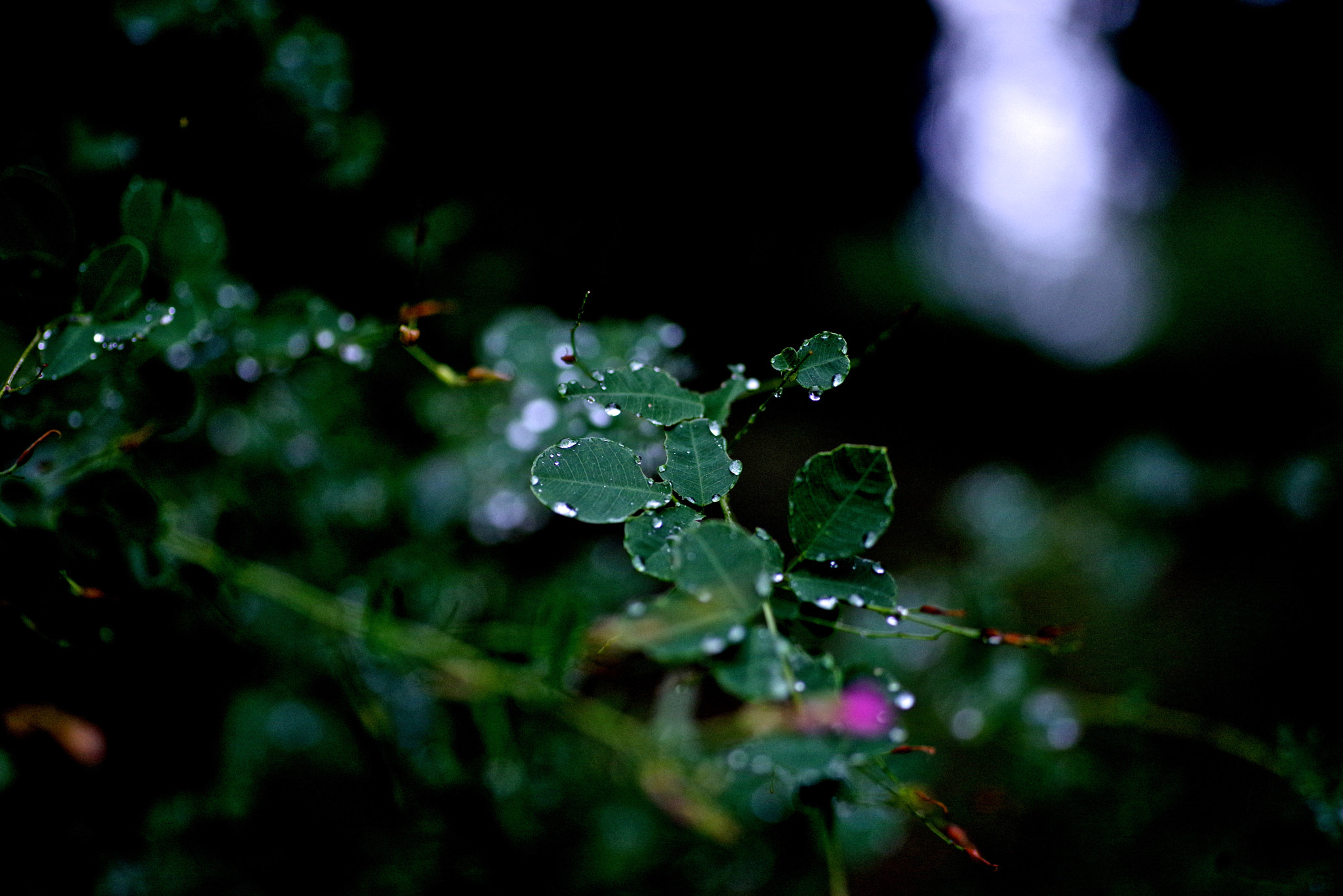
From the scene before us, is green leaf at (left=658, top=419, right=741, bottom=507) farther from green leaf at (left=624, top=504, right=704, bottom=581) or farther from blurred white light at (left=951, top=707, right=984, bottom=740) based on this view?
blurred white light at (left=951, top=707, right=984, bottom=740)

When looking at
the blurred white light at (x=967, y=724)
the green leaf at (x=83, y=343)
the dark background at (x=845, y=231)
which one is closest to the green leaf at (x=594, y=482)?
the dark background at (x=845, y=231)

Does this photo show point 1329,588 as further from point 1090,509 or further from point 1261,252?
point 1261,252

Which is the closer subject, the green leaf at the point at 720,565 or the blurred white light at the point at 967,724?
the green leaf at the point at 720,565

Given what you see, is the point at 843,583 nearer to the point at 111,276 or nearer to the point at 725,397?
the point at 725,397

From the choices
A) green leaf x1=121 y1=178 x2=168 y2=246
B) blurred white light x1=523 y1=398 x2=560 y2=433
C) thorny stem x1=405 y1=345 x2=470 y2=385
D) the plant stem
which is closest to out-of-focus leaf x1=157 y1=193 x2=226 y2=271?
green leaf x1=121 y1=178 x2=168 y2=246

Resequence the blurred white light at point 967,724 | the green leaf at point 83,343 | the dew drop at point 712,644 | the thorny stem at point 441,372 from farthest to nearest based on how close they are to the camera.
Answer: the blurred white light at point 967,724, the thorny stem at point 441,372, the green leaf at point 83,343, the dew drop at point 712,644

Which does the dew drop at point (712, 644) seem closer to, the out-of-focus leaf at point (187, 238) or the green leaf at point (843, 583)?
the green leaf at point (843, 583)
